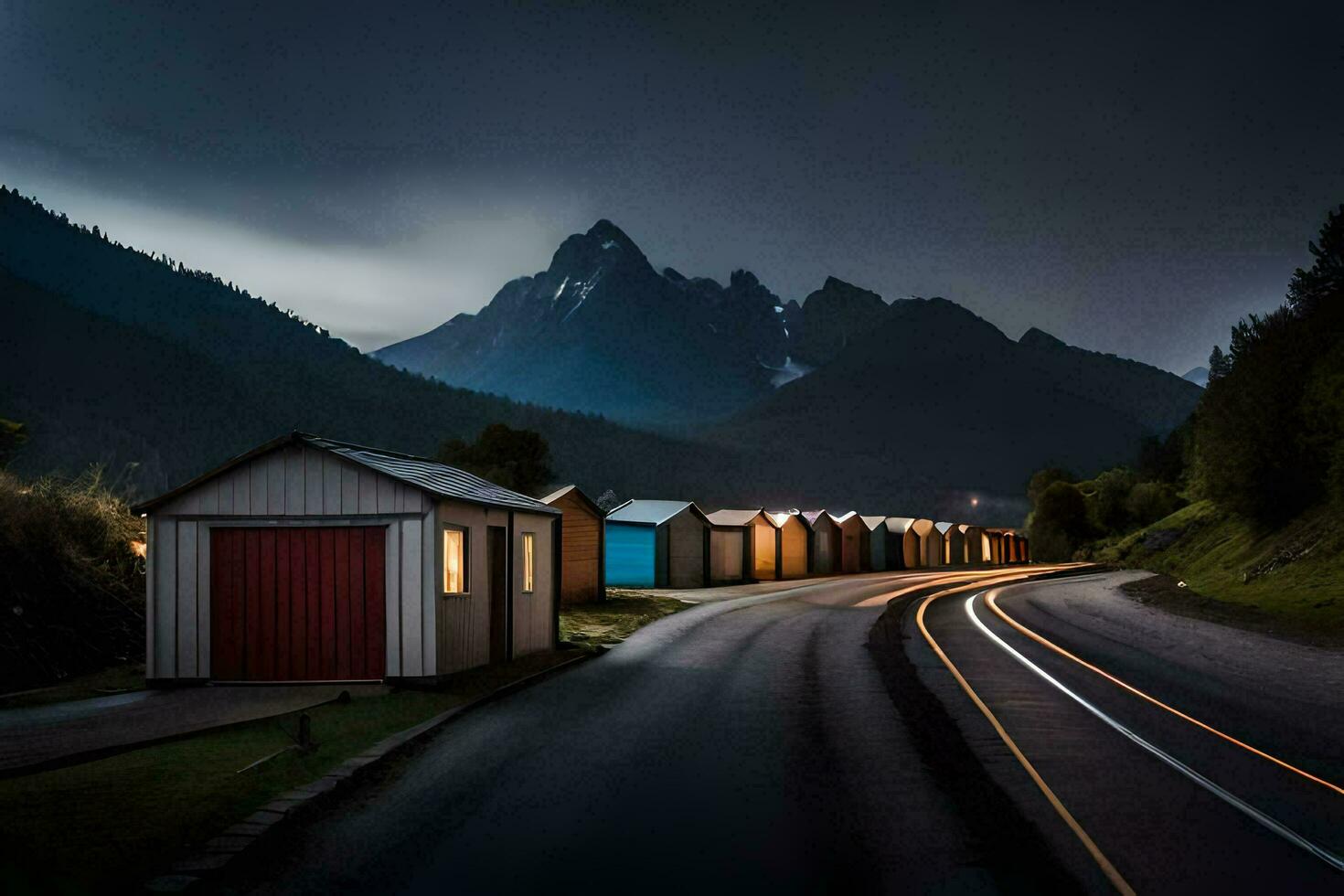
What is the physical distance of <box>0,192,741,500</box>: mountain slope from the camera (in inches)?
4564

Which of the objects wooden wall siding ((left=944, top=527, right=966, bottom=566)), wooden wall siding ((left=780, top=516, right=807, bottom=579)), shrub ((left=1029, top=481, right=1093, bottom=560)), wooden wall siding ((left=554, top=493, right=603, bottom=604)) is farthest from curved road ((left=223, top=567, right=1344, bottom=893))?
shrub ((left=1029, top=481, right=1093, bottom=560))

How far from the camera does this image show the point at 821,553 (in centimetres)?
6681

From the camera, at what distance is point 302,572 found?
51.6 ft

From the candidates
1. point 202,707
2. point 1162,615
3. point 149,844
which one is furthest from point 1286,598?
point 149,844

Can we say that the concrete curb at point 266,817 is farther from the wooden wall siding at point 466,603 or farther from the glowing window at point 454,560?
the glowing window at point 454,560

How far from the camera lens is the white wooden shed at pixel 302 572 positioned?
50.5 ft

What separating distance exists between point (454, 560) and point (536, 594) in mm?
4027

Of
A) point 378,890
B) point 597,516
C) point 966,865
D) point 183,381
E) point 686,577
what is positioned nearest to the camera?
point 378,890

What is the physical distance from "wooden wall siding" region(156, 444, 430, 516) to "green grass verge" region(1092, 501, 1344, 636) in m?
19.9

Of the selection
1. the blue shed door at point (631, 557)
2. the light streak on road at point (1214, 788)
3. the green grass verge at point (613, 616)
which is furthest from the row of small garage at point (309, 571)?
the blue shed door at point (631, 557)

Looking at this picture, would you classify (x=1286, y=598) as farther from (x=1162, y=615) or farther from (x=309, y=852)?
(x=309, y=852)

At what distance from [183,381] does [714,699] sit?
442 feet

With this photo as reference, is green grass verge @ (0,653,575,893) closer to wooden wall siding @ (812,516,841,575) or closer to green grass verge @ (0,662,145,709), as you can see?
green grass verge @ (0,662,145,709)

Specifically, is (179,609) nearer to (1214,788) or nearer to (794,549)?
(1214,788)
